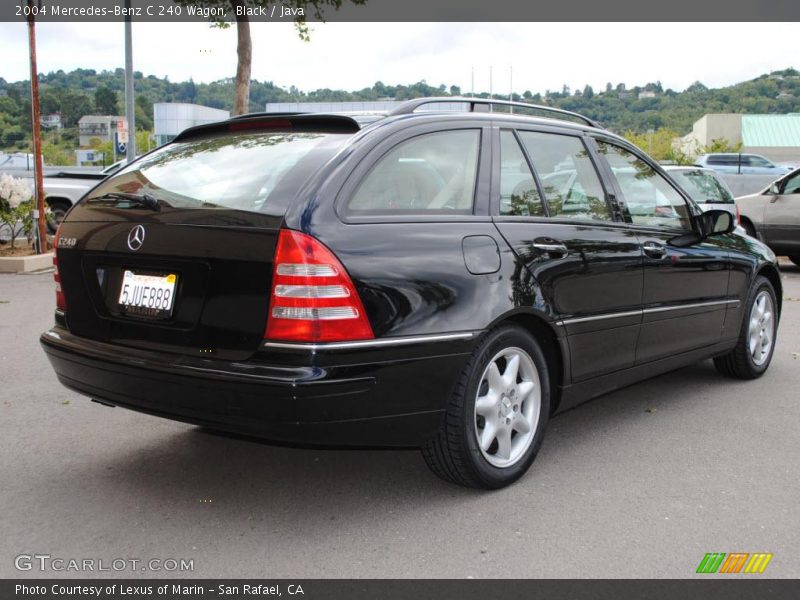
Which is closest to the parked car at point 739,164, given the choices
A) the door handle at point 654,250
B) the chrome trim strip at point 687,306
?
the chrome trim strip at point 687,306

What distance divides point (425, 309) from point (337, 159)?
71cm

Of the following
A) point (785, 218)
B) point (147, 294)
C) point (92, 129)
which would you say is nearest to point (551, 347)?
point (147, 294)

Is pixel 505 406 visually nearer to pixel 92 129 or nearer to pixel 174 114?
pixel 174 114

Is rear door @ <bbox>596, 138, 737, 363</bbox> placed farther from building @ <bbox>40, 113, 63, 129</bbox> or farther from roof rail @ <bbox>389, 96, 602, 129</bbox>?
building @ <bbox>40, 113, 63, 129</bbox>

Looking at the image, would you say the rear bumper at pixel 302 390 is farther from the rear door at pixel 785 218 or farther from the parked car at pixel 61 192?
the parked car at pixel 61 192

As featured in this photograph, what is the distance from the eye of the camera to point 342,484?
4.13m

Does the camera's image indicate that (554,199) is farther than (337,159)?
Yes

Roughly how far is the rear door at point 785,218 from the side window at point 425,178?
11441 millimetres

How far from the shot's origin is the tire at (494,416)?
12.3 feet

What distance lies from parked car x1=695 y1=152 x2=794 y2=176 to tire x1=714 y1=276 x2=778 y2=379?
2980 centimetres

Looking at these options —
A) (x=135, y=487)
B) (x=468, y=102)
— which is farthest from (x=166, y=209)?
(x=468, y=102)

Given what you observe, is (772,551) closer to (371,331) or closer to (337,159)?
(371,331)
